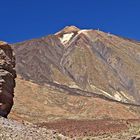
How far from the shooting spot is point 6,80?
Result: 85.3 ft

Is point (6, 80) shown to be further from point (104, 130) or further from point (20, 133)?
point (104, 130)

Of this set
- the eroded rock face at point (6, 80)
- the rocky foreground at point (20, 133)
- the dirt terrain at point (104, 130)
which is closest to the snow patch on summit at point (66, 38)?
the dirt terrain at point (104, 130)

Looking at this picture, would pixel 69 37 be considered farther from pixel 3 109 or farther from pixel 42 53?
pixel 3 109

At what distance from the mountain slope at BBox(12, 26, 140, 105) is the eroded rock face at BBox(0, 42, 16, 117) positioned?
102 m

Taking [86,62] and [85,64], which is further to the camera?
[86,62]

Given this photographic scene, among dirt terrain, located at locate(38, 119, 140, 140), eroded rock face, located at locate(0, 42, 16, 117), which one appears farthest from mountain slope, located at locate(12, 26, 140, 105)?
eroded rock face, located at locate(0, 42, 16, 117)

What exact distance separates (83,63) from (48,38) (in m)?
24.9

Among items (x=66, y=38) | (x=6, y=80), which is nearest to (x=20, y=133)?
(x=6, y=80)

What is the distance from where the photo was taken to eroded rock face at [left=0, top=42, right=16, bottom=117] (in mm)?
25484

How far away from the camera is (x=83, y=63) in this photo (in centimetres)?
15488

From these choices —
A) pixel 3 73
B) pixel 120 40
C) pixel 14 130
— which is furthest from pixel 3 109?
pixel 120 40

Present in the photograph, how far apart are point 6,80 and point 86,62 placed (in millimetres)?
129797

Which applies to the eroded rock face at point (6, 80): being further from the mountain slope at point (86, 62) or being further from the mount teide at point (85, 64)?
the mountain slope at point (86, 62)

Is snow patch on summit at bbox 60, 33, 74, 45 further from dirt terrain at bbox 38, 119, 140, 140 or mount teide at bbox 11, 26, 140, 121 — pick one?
dirt terrain at bbox 38, 119, 140, 140
